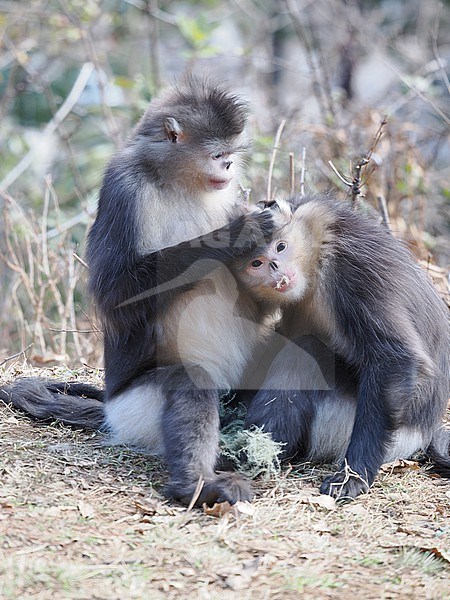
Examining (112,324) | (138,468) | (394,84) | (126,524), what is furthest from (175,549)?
(394,84)

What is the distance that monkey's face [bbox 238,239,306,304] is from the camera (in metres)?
3.37

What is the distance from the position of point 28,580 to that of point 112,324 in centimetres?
120

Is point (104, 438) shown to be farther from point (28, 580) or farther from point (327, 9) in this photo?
point (327, 9)

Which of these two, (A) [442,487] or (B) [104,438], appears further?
(B) [104,438]

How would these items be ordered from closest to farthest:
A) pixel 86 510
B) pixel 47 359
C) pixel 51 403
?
1. pixel 86 510
2. pixel 51 403
3. pixel 47 359

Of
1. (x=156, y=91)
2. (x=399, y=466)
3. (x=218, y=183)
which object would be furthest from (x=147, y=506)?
(x=156, y=91)

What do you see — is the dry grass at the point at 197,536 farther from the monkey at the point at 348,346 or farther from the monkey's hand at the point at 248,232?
the monkey's hand at the point at 248,232

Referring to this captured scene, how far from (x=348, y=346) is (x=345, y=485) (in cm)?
53

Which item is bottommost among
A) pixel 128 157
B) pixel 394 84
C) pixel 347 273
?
pixel 347 273

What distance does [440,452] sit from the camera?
3.62m

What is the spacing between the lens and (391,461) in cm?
353

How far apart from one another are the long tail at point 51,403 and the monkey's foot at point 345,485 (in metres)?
1.10

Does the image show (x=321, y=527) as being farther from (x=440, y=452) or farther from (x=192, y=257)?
(x=192, y=257)

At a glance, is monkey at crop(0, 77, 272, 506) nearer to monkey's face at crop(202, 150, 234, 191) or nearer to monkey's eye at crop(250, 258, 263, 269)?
monkey's face at crop(202, 150, 234, 191)
